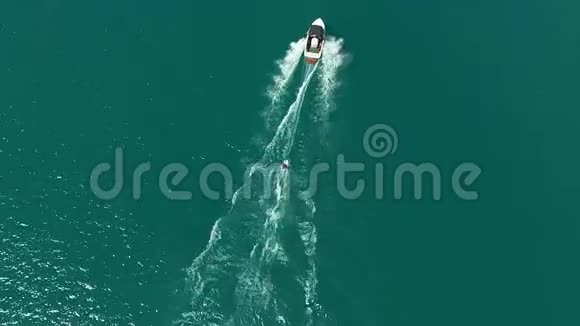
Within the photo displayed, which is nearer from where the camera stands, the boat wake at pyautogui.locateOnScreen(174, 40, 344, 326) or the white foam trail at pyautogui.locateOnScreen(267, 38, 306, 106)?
the boat wake at pyautogui.locateOnScreen(174, 40, 344, 326)

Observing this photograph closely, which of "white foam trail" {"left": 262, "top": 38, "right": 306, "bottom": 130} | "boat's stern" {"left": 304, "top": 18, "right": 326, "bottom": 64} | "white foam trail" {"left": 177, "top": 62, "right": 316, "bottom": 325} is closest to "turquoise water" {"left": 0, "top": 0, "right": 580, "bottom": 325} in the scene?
"white foam trail" {"left": 177, "top": 62, "right": 316, "bottom": 325}

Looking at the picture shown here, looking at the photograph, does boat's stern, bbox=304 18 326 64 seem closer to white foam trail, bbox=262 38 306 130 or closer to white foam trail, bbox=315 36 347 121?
white foam trail, bbox=262 38 306 130

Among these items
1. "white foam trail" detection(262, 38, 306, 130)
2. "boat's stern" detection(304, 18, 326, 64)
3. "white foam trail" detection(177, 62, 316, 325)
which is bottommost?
"white foam trail" detection(177, 62, 316, 325)

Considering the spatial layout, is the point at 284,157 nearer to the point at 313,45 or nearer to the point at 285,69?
the point at 285,69

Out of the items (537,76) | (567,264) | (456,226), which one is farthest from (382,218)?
(537,76)

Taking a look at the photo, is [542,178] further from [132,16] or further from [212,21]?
[132,16]

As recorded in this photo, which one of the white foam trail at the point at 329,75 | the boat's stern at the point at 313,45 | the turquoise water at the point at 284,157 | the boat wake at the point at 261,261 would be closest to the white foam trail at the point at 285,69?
the turquoise water at the point at 284,157
